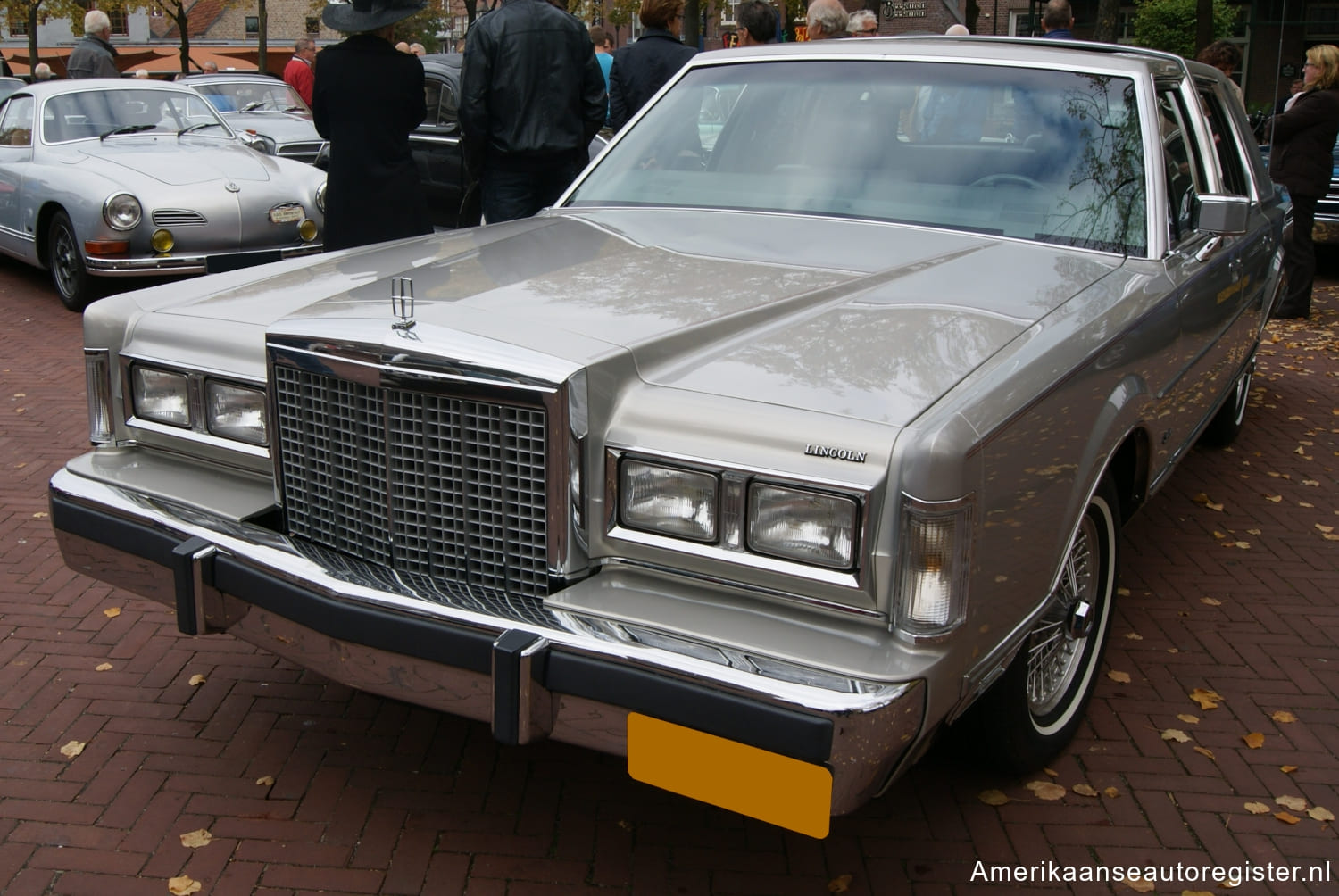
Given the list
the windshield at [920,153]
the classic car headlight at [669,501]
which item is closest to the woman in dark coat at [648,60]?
the windshield at [920,153]

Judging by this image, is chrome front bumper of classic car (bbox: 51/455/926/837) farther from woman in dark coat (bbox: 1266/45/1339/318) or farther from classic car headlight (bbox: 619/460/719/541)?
woman in dark coat (bbox: 1266/45/1339/318)

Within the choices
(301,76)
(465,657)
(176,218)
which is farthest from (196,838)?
(301,76)

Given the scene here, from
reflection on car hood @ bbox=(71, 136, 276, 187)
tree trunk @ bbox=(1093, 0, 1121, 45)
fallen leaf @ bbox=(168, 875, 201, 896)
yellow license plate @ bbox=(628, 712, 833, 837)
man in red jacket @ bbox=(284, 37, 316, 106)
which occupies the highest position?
tree trunk @ bbox=(1093, 0, 1121, 45)

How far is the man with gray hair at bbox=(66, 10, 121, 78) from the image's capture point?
11.9 m

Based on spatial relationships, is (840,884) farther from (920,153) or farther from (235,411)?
(920,153)

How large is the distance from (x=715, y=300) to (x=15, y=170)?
8.31 m

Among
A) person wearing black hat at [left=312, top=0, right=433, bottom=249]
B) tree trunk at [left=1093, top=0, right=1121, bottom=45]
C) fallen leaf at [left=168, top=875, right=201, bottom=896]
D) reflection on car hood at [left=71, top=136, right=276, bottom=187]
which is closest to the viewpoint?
fallen leaf at [left=168, top=875, right=201, bottom=896]

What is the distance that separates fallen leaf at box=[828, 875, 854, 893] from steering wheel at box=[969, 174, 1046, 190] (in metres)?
2.04

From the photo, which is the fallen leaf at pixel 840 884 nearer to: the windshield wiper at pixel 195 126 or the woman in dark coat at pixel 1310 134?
the woman in dark coat at pixel 1310 134

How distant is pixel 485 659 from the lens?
2404 mm

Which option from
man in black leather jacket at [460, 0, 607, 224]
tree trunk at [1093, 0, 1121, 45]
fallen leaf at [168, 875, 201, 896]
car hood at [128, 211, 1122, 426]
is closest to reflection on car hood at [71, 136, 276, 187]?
man in black leather jacket at [460, 0, 607, 224]

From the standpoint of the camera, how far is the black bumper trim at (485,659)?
2.15 meters

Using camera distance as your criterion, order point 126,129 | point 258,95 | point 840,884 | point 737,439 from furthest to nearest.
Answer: point 258,95 → point 126,129 → point 840,884 → point 737,439

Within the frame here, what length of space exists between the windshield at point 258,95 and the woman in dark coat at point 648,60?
25.8 ft
